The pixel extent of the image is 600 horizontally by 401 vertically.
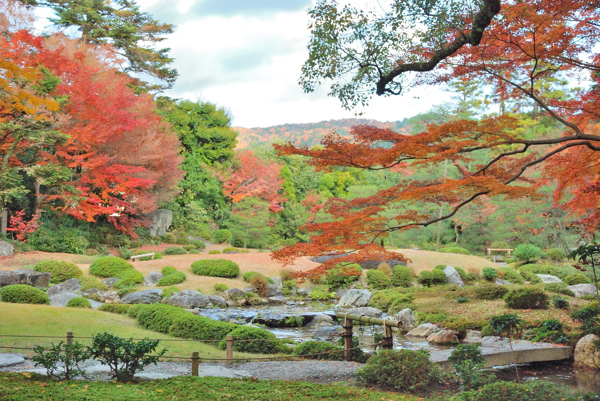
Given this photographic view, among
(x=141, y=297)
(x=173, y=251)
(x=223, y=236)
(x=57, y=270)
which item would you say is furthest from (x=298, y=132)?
(x=141, y=297)

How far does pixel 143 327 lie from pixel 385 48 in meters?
7.26

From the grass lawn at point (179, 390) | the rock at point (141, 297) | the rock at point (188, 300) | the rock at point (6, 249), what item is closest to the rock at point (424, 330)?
the grass lawn at point (179, 390)

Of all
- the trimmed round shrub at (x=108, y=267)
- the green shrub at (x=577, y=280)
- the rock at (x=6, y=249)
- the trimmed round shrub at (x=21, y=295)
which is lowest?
the green shrub at (x=577, y=280)

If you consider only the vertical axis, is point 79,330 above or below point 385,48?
below

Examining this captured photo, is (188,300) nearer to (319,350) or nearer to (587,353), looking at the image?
(319,350)

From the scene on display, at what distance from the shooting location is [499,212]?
24781 mm

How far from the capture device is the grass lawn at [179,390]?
4.52 metres

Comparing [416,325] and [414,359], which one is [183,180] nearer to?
[416,325]

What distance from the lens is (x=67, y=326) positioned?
8.88m

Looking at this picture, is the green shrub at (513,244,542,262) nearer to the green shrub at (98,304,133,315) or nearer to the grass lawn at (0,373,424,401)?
the green shrub at (98,304,133,315)

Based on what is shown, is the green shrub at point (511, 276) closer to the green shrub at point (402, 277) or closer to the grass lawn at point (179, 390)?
the green shrub at point (402, 277)

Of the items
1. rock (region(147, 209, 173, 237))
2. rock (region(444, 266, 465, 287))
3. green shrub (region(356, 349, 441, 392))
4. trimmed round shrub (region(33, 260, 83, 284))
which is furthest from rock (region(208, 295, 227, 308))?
rock (region(147, 209, 173, 237))

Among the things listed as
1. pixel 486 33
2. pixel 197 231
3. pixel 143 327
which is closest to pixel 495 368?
pixel 486 33

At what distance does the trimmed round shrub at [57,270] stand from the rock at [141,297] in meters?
2.86
